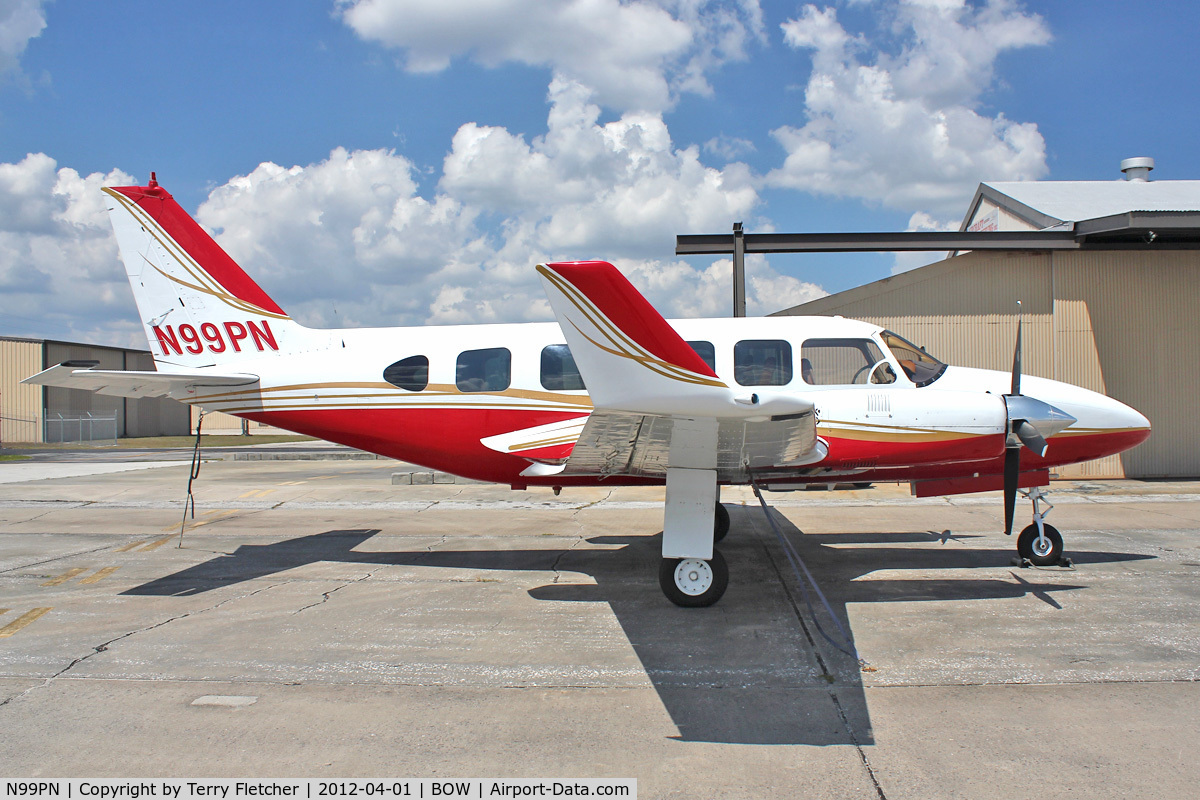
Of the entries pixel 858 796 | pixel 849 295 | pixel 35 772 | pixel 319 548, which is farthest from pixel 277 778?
pixel 849 295

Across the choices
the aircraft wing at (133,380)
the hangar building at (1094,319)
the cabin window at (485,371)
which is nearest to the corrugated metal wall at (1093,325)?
the hangar building at (1094,319)

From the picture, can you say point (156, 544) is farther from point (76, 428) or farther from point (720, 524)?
point (76, 428)

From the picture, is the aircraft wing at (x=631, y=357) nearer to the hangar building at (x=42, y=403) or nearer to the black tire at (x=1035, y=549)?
the black tire at (x=1035, y=549)

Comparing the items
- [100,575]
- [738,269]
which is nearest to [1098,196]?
[738,269]

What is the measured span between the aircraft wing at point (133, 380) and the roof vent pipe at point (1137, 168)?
26654 mm

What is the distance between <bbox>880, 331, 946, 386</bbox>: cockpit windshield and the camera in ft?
25.7

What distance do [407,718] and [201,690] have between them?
5.61ft

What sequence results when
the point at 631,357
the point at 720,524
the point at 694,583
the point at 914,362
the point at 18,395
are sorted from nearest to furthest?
the point at 631,357, the point at 694,583, the point at 914,362, the point at 720,524, the point at 18,395

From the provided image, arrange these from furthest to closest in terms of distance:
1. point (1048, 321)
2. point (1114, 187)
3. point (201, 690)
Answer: point (1114, 187) < point (1048, 321) < point (201, 690)

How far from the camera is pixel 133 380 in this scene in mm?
7738

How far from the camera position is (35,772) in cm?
377

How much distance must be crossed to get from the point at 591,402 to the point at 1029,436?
4522 mm

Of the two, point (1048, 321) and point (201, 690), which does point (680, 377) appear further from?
point (1048, 321)
